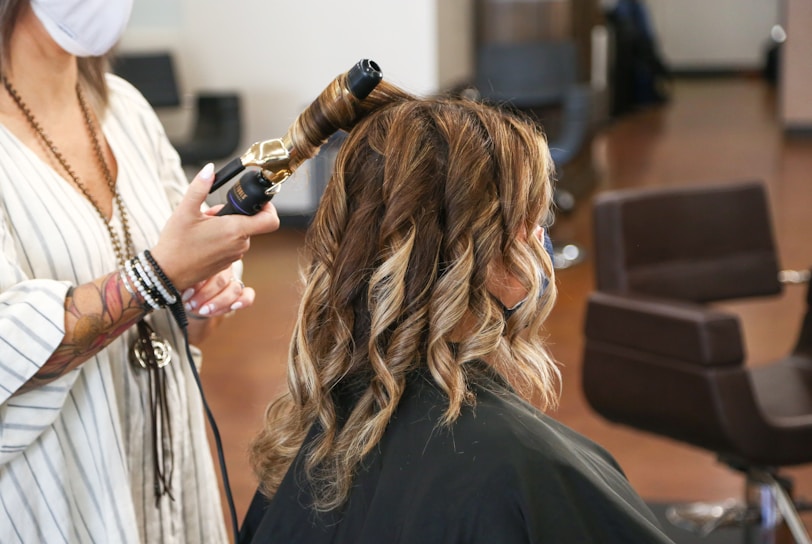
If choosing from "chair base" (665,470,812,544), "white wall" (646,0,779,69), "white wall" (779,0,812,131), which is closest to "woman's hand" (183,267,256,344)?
"chair base" (665,470,812,544)

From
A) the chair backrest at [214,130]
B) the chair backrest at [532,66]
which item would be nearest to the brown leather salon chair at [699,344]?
the chair backrest at [214,130]

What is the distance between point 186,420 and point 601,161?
7.78 m

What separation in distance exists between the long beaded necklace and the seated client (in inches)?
10.7

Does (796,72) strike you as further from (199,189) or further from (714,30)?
(199,189)

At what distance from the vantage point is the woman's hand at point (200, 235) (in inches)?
47.7

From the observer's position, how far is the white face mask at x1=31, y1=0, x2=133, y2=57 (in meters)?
1.35

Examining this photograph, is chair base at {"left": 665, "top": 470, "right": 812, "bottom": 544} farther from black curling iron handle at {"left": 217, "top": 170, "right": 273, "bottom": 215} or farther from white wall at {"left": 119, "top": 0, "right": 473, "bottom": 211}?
white wall at {"left": 119, "top": 0, "right": 473, "bottom": 211}

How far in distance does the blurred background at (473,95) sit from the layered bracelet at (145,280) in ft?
5.06

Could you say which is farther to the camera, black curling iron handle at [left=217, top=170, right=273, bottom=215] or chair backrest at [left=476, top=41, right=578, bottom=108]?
chair backrest at [left=476, top=41, right=578, bottom=108]

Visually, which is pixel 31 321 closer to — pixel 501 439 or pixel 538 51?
pixel 501 439

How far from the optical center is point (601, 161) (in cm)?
894

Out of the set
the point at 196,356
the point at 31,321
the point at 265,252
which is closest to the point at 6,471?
the point at 31,321

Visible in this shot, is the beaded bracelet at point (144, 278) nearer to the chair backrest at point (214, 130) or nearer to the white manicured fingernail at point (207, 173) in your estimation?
the white manicured fingernail at point (207, 173)

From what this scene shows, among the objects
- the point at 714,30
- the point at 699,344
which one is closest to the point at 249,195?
the point at 699,344
